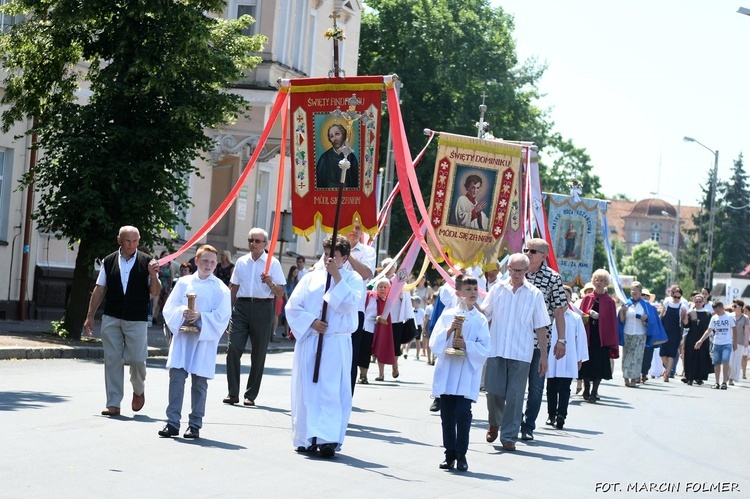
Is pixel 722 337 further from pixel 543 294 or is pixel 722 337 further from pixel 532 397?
pixel 543 294

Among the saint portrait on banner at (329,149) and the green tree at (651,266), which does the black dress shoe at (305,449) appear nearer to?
the saint portrait on banner at (329,149)

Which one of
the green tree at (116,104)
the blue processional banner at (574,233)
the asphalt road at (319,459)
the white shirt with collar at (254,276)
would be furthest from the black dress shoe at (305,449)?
the blue processional banner at (574,233)

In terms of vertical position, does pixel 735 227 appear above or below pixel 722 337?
above

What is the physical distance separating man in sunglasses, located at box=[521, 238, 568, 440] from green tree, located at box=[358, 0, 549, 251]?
35.6 m

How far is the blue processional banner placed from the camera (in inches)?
1070

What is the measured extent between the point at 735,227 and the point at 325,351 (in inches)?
4162

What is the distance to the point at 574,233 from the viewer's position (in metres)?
27.4

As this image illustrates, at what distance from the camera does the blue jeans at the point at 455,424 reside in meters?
10.5

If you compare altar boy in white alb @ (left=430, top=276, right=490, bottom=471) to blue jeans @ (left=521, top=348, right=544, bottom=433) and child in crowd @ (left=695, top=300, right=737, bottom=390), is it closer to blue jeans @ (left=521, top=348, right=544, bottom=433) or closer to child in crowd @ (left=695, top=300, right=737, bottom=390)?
blue jeans @ (left=521, top=348, right=544, bottom=433)

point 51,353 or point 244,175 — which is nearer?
point 244,175

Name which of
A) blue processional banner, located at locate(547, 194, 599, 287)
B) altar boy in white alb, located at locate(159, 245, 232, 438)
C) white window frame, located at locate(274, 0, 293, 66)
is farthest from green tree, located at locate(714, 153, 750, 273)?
altar boy in white alb, located at locate(159, 245, 232, 438)

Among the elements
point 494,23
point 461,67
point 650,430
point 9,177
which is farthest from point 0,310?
point 494,23

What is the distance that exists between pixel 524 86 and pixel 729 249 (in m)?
60.2

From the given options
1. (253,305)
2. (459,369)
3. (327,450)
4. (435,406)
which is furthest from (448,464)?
(435,406)
